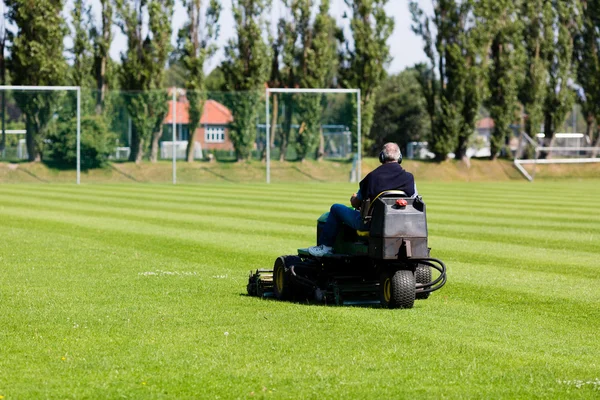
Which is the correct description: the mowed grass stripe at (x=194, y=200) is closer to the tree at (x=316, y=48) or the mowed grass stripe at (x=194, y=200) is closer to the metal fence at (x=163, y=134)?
the metal fence at (x=163, y=134)

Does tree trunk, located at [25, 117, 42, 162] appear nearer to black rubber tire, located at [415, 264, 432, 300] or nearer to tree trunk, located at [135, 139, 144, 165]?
tree trunk, located at [135, 139, 144, 165]

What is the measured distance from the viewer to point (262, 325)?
31.9 ft

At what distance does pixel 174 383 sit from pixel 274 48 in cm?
5648

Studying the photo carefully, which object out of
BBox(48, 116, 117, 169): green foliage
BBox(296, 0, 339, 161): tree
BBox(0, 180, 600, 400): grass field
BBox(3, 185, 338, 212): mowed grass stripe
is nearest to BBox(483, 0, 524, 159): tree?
BBox(296, 0, 339, 161): tree

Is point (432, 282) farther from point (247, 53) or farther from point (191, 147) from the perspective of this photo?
point (247, 53)

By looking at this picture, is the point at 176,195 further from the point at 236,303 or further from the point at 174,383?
the point at 174,383

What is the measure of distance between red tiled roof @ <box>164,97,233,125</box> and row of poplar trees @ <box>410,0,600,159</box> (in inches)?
588

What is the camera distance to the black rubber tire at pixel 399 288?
34.8ft

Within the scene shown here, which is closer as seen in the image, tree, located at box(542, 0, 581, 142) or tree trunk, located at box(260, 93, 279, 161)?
tree trunk, located at box(260, 93, 279, 161)

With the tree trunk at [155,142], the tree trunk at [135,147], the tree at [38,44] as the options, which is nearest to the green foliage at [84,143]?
the tree trunk at [135,147]

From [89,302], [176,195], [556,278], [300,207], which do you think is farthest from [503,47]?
[89,302]

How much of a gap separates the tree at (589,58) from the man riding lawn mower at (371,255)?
58.3 meters

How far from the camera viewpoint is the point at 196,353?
8.33 metres

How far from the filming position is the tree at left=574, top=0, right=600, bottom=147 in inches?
2623
